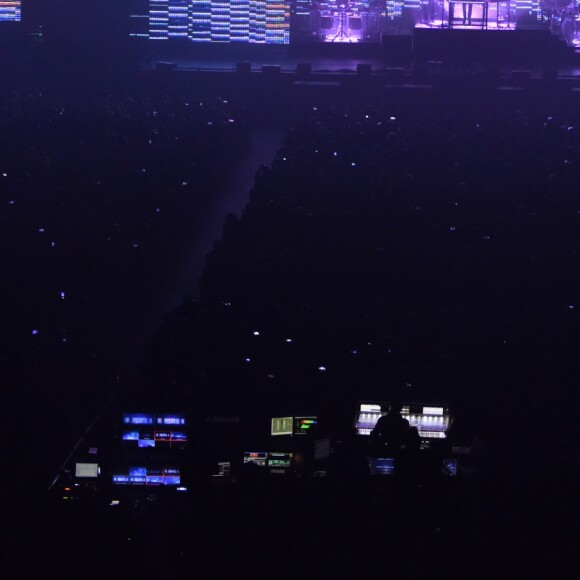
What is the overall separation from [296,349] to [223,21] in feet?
58.2

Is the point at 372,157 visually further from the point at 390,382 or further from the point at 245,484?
the point at 245,484

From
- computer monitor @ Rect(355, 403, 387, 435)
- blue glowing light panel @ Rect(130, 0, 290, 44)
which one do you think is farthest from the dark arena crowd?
blue glowing light panel @ Rect(130, 0, 290, 44)

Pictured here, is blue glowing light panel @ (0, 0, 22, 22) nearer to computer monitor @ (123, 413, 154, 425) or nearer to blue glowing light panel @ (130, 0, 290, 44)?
blue glowing light panel @ (130, 0, 290, 44)

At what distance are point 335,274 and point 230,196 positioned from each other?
20.2 feet

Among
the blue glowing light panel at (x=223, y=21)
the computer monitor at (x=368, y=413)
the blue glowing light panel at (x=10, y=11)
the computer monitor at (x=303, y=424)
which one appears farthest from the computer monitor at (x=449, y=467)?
the blue glowing light panel at (x=10, y=11)

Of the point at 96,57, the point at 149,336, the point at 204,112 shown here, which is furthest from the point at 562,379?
the point at 96,57

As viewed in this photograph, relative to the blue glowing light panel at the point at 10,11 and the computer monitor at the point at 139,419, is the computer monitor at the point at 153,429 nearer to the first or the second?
the computer monitor at the point at 139,419

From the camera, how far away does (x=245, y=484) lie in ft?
31.7

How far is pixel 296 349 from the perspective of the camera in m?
11.4

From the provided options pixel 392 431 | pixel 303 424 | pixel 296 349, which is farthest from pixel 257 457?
pixel 296 349

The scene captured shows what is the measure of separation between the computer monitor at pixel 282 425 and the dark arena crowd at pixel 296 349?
0.36ft

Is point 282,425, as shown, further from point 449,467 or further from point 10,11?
point 10,11

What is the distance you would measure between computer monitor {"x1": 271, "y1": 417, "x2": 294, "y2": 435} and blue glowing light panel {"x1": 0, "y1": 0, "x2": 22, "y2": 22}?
62.6ft

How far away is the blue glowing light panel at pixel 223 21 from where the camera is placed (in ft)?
91.3
